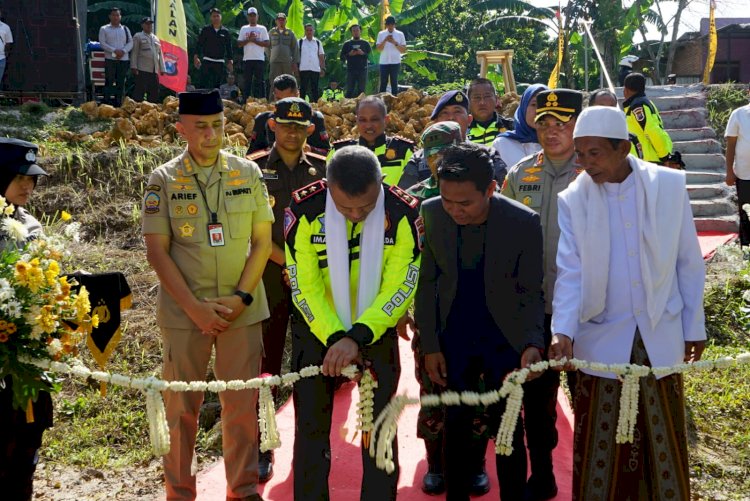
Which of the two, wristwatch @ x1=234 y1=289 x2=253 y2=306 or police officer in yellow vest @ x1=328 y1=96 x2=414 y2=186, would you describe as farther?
police officer in yellow vest @ x1=328 y1=96 x2=414 y2=186

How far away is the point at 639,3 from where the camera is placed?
24.0m

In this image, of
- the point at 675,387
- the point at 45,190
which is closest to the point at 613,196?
the point at 675,387

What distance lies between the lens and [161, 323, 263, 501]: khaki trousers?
4.03 metres

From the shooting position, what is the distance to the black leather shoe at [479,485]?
4270mm

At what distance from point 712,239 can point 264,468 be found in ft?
24.5

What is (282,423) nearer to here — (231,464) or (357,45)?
(231,464)

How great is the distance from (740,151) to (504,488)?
5530mm

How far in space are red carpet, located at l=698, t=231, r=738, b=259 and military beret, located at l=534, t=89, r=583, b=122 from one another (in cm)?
545

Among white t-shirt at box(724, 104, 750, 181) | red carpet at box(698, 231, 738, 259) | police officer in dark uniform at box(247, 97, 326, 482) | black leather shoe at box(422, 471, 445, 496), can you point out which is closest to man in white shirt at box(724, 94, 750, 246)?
white t-shirt at box(724, 104, 750, 181)

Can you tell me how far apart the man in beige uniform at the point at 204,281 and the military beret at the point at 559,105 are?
5.24 feet

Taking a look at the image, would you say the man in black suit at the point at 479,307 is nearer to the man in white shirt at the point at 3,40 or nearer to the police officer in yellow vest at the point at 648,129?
the police officer in yellow vest at the point at 648,129

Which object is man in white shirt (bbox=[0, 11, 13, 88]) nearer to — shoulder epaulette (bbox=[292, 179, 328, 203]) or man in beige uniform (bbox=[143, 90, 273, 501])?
man in beige uniform (bbox=[143, 90, 273, 501])

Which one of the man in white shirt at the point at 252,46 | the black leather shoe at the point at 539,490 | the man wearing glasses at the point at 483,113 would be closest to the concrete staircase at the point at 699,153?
the man wearing glasses at the point at 483,113

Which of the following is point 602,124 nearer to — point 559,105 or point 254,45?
point 559,105
